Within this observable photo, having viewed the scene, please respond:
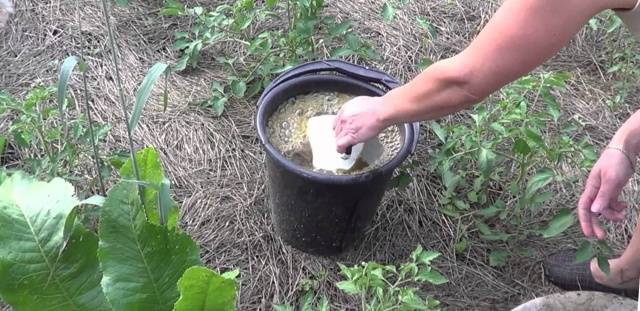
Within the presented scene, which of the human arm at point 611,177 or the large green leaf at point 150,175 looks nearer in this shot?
the large green leaf at point 150,175

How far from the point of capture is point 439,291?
2.23 metres

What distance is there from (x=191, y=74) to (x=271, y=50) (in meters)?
0.36

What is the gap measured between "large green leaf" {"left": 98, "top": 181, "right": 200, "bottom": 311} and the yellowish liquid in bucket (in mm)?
556

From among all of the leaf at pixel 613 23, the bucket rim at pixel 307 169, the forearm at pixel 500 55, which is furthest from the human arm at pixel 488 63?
the leaf at pixel 613 23

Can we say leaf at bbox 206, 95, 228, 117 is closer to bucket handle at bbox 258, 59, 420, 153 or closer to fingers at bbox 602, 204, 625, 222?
bucket handle at bbox 258, 59, 420, 153

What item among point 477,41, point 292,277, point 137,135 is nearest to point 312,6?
point 137,135

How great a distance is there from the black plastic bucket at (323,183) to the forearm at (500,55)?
33 centimetres

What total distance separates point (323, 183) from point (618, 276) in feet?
3.01

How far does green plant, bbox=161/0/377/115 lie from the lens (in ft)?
8.10

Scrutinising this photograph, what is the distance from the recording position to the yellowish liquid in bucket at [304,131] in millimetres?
1994

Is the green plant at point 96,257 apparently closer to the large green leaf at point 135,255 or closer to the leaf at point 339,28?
the large green leaf at point 135,255

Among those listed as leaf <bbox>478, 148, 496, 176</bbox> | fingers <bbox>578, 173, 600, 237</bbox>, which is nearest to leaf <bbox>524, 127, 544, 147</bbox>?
leaf <bbox>478, 148, 496, 176</bbox>

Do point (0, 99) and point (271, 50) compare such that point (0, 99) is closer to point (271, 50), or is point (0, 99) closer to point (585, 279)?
point (271, 50)

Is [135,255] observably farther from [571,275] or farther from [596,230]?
[571,275]
